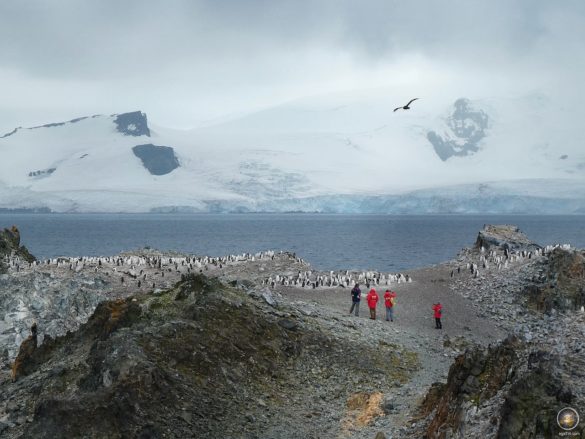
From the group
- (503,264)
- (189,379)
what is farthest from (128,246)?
(189,379)

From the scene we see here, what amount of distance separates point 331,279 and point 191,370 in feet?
64.6

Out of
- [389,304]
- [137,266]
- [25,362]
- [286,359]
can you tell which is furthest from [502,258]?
[25,362]

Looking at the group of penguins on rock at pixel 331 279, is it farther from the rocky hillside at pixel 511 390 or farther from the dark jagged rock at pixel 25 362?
the rocky hillside at pixel 511 390

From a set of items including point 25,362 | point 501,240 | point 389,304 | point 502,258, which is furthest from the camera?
point 501,240

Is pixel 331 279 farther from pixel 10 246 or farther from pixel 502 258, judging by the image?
pixel 10 246

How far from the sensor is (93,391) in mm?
20172

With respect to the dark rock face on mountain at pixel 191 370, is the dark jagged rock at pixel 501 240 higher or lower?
higher

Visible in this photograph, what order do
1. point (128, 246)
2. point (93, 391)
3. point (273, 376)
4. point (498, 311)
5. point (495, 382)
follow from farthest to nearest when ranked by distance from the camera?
point (128, 246) < point (498, 311) < point (273, 376) < point (93, 391) < point (495, 382)

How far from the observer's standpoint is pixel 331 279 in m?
41.2

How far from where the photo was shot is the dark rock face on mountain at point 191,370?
19.4m

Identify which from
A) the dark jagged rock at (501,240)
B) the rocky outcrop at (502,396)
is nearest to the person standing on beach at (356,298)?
the rocky outcrop at (502,396)

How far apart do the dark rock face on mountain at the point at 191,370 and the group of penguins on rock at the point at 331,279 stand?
1055 centimetres

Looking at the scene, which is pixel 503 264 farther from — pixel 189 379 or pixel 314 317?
pixel 189 379

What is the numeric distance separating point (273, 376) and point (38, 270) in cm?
2385
